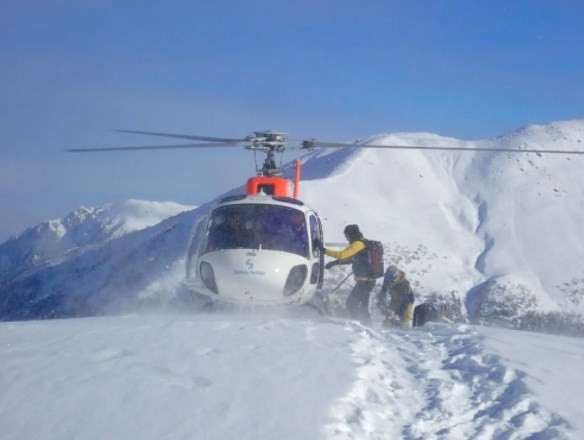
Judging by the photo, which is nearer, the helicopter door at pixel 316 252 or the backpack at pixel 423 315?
the helicopter door at pixel 316 252

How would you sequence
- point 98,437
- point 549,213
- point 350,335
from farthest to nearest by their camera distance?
point 549,213 < point 350,335 < point 98,437

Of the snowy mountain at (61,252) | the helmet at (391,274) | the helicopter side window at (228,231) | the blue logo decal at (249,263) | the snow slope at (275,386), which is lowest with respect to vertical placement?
the snowy mountain at (61,252)

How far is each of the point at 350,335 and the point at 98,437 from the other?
3785mm

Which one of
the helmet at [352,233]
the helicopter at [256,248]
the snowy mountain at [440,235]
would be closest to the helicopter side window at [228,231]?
the helicopter at [256,248]

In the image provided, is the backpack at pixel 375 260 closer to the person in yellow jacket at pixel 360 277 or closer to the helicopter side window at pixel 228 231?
the person in yellow jacket at pixel 360 277

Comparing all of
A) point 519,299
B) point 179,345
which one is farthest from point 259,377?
point 519,299

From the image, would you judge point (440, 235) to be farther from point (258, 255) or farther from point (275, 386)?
point (275, 386)

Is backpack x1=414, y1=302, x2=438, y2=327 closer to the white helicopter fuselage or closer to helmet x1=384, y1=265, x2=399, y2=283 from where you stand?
helmet x1=384, y1=265, x2=399, y2=283

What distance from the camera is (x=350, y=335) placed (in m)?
8.27

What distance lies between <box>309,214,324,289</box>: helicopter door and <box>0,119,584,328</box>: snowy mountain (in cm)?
1763

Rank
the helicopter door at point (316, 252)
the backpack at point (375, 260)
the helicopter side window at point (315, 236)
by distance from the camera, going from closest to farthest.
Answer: the helicopter door at point (316, 252), the helicopter side window at point (315, 236), the backpack at point (375, 260)

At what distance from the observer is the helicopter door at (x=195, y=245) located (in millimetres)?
11711

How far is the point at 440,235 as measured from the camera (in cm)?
4159

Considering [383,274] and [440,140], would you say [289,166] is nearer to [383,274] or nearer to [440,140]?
[440,140]
